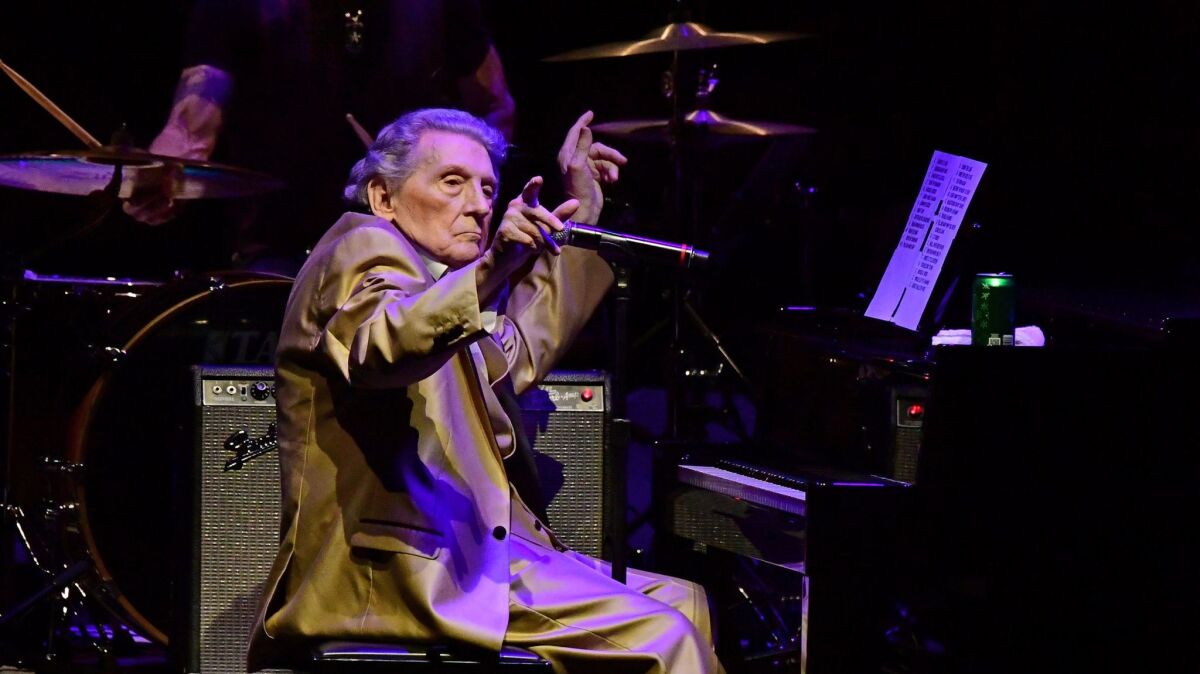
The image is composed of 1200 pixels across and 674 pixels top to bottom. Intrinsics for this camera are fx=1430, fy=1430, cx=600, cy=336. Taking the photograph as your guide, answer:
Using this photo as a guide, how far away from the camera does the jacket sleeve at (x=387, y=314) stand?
2361 millimetres

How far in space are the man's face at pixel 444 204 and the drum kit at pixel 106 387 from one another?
1.31m

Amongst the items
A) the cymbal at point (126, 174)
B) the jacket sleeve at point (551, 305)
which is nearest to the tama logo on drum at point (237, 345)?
the cymbal at point (126, 174)

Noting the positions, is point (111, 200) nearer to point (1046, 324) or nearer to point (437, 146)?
point (437, 146)

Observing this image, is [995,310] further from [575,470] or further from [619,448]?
[575,470]

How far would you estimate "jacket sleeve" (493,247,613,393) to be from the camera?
11.0 feet

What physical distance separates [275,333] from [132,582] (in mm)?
831

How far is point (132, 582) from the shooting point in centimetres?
416

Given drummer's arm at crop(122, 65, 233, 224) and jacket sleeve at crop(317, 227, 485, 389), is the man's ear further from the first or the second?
drummer's arm at crop(122, 65, 233, 224)

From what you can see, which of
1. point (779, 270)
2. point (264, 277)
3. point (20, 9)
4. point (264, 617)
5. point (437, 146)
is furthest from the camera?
point (779, 270)

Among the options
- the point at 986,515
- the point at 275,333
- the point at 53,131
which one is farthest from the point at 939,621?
the point at 53,131

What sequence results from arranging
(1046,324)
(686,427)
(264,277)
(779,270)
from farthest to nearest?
(779,270) < (686,427) < (264,277) < (1046,324)

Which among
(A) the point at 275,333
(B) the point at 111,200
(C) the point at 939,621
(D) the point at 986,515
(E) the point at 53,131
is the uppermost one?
(E) the point at 53,131

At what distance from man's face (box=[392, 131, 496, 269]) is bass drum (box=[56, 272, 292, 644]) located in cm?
131

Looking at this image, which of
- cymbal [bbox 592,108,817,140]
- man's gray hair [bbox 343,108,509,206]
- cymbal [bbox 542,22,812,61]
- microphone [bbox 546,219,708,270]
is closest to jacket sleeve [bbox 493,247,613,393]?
man's gray hair [bbox 343,108,509,206]
